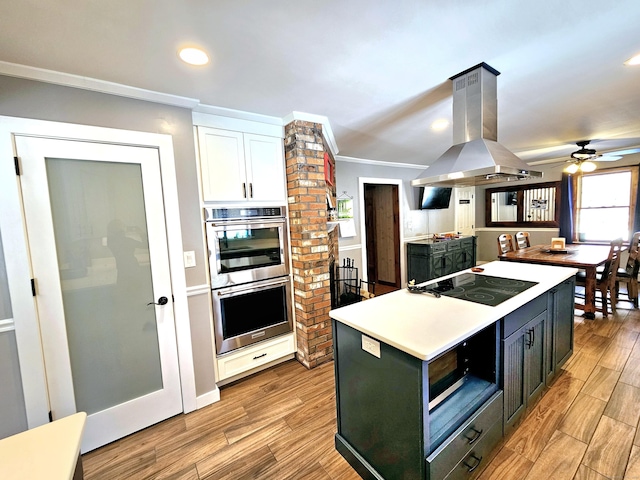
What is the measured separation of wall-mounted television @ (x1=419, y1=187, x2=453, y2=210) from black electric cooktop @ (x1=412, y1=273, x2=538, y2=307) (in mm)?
3174

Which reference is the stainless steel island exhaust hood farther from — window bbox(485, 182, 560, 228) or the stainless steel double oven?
window bbox(485, 182, 560, 228)

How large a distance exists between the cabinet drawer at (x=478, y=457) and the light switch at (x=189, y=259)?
2.02m

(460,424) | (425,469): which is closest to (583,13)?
(460,424)

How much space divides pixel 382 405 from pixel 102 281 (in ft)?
6.50

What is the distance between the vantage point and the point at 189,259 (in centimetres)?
216

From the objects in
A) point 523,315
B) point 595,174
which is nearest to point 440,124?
point 523,315

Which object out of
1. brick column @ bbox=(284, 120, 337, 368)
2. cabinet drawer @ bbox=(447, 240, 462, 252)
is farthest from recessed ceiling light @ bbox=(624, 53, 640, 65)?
cabinet drawer @ bbox=(447, 240, 462, 252)

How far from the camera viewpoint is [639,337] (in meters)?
2.89

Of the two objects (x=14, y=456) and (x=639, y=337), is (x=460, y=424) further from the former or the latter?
(x=639, y=337)

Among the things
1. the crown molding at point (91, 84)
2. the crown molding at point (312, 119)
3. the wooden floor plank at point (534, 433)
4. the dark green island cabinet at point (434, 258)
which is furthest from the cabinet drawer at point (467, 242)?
the crown molding at point (91, 84)

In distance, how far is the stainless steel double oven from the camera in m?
2.31

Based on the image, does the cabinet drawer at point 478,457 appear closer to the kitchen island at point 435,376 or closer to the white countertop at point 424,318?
the kitchen island at point 435,376

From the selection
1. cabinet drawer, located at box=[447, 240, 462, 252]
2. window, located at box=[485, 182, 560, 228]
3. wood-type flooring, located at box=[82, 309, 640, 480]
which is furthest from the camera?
window, located at box=[485, 182, 560, 228]

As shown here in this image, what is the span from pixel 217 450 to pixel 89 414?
912 millimetres
